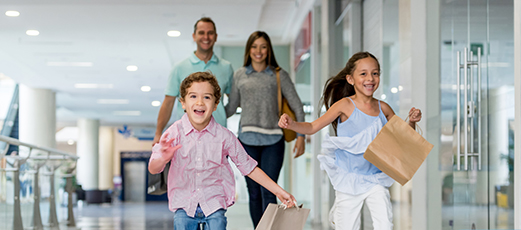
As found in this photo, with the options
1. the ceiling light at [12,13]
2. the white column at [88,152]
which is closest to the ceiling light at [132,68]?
the ceiling light at [12,13]

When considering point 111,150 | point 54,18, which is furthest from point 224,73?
point 111,150

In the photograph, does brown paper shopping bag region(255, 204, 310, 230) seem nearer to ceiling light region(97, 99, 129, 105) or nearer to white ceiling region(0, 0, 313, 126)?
white ceiling region(0, 0, 313, 126)

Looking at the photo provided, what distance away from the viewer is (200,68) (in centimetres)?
353

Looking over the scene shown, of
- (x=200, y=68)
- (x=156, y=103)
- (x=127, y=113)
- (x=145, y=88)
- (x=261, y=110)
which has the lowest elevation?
(x=261, y=110)

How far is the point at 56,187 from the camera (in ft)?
24.5

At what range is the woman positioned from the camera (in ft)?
11.1

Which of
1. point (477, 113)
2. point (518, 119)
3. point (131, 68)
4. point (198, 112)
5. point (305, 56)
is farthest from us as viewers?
point (131, 68)

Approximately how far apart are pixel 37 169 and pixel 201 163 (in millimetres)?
4472

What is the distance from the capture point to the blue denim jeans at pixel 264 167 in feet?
11.1

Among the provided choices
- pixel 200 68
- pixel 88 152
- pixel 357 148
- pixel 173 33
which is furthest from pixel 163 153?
pixel 88 152

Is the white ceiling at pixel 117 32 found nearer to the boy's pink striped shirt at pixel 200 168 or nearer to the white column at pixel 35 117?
the white column at pixel 35 117

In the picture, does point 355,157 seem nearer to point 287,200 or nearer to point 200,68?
point 287,200

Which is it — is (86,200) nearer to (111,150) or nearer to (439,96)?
(111,150)

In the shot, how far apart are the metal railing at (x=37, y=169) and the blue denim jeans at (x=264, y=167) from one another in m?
2.08
